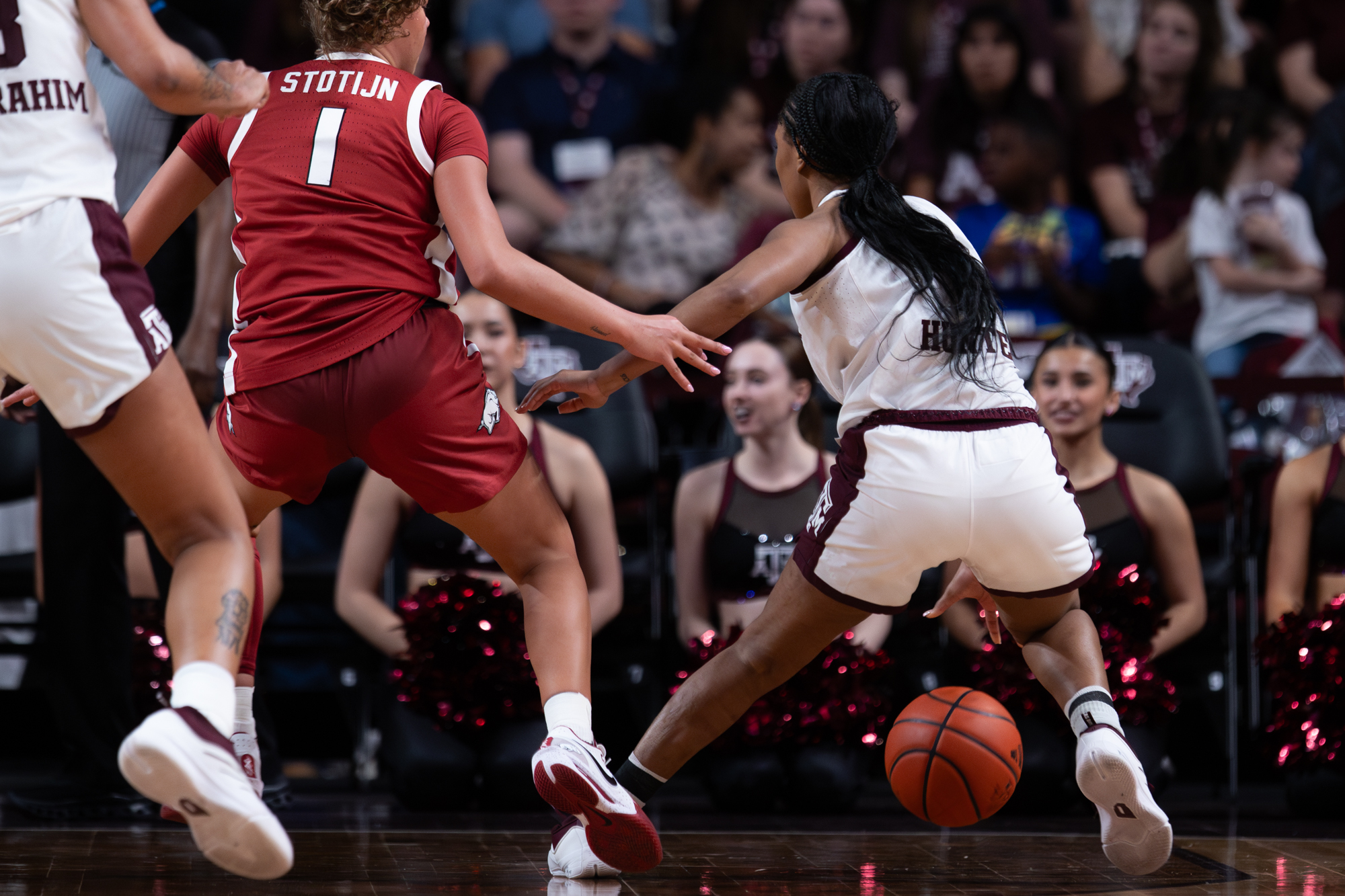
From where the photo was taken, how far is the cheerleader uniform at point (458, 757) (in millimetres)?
4500

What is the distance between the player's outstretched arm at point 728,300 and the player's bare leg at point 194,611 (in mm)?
670

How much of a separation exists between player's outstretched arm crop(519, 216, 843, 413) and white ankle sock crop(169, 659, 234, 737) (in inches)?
31.6

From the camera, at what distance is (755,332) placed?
243 inches

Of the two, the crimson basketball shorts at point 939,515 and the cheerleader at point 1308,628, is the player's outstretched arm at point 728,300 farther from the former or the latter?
the cheerleader at point 1308,628

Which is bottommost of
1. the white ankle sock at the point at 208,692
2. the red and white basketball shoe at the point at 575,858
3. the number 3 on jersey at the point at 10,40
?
the red and white basketball shoe at the point at 575,858

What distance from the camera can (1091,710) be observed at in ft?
10.8

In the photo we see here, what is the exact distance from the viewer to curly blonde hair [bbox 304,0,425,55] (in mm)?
A: 3186

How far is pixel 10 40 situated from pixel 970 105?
16.6 feet

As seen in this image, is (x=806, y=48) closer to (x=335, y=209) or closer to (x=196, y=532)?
(x=335, y=209)

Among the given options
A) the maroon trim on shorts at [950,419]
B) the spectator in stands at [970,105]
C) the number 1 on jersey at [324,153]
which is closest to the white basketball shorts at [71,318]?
the number 1 on jersey at [324,153]

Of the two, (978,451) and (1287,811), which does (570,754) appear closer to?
(978,451)

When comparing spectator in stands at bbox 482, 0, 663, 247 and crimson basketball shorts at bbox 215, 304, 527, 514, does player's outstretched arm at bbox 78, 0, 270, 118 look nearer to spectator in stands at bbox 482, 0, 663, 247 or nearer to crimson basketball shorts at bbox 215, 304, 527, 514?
crimson basketball shorts at bbox 215, 304, 527, 514

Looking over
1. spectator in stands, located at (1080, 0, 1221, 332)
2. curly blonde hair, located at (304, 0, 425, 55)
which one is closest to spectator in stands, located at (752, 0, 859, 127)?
spectator in stands, located at (1080, 0, 1221, 332)

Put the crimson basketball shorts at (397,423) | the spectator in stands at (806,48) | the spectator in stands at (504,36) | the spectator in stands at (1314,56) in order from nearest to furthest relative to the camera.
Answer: the crimson basketball shorts at (397,423) → the spectator in stands at (806,48) → the spectator in stands at (1314,56) → the spectator in stands at (504,36)
